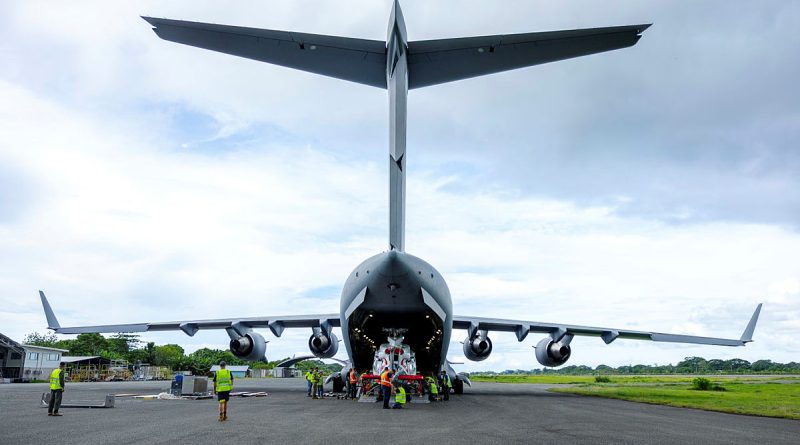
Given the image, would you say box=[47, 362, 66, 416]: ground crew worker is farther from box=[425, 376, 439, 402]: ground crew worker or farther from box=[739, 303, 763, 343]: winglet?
box=[739, 303, 763, 343]: winglet

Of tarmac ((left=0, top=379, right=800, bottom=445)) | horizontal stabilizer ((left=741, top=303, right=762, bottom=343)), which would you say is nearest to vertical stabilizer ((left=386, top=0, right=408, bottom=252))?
tarmac ((left=0, top=379, right=800, bottom=445))

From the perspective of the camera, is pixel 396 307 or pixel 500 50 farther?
pixel 396 307

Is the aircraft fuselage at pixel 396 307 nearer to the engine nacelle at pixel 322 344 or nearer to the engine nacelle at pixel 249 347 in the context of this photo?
the engine nacelle at pixel 322 344

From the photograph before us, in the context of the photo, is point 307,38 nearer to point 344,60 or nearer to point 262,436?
point 344,60

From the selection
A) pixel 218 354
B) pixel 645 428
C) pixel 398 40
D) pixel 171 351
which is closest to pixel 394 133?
pixel 398 40

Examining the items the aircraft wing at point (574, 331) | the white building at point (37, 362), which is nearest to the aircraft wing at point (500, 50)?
the aircraft wing at point (574, 331)

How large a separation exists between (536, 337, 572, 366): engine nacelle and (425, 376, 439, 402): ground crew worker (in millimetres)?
6227

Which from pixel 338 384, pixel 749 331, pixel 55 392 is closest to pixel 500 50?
pixel 55 392

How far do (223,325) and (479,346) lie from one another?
35.6 ft

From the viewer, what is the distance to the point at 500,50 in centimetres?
1039

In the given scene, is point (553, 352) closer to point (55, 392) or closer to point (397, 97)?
point (397, 97)

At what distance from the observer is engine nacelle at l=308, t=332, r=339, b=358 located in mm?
22688

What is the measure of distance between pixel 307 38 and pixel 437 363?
11903 millimetres

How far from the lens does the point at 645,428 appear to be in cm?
1019
